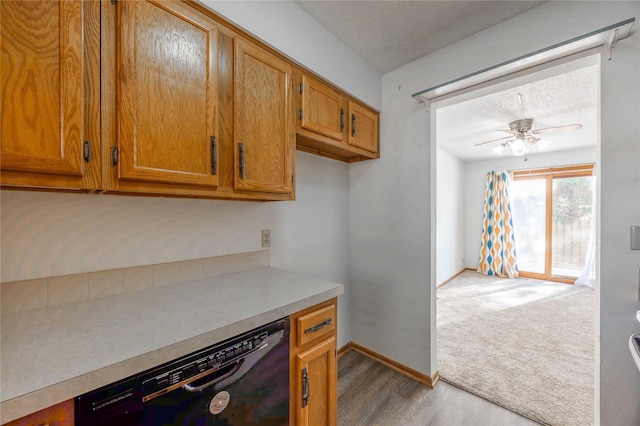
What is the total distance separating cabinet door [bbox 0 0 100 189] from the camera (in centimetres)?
72

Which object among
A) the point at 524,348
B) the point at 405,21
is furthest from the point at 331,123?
the point at 524,348

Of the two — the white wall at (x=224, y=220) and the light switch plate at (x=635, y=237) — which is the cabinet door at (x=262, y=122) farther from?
the light switch plate at (x=635, y=237)

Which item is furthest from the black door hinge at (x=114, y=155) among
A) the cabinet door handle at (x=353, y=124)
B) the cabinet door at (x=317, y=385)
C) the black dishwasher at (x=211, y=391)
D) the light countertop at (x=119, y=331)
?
the cabinet door handle at (x=353, y=124)

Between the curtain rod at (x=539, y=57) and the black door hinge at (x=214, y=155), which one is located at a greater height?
the curtain rod at (x=539, y=57)

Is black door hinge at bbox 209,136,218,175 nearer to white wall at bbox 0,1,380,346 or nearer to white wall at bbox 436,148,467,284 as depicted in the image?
white wall at bbox 0,1,380,346

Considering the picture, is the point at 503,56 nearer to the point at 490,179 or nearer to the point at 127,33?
the point at 127,33

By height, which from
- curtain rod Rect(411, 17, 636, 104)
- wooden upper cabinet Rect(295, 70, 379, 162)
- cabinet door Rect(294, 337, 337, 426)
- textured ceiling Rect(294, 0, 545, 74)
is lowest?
cabinet door Rect(294, 337, 337, 426)

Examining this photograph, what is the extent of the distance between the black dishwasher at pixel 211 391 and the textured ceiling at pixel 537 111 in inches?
99.2

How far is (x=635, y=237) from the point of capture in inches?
47.4

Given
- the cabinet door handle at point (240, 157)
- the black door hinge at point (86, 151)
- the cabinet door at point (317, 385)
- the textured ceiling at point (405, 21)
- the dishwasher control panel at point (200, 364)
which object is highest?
the textured ceiling at point (405, 21)

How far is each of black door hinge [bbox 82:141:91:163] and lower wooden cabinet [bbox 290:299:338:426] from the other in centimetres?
96

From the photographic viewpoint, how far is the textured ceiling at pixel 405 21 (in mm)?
1478

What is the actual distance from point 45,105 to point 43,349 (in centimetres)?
72

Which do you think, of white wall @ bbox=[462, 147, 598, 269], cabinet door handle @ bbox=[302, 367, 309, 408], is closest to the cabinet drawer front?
cabinet door handle @ bbox=[302, 367, 309, 408]
